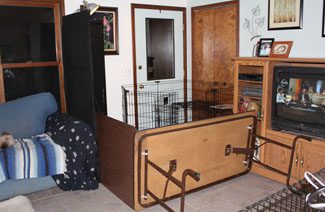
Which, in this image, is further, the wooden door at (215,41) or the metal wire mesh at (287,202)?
the wooden door at (215,41)

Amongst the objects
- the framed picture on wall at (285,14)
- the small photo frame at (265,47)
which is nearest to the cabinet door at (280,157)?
the small photo frame at (265,47)

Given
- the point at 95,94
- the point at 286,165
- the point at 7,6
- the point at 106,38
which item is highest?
the point at 7,6

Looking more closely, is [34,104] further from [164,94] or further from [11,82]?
[164,94]

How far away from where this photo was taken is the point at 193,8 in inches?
201

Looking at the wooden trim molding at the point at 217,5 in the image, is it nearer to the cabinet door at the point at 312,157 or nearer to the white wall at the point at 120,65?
the white wall at the point at 120,65

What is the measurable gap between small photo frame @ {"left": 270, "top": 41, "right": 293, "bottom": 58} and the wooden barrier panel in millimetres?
930

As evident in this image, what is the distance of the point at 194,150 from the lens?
2.95 m

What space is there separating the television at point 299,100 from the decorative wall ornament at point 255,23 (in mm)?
1046

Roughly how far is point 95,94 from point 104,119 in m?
0.34

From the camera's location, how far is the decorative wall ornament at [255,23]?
13.5 ft

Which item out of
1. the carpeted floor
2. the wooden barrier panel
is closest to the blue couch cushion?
the carpeted floor

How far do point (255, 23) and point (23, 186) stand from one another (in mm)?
3329

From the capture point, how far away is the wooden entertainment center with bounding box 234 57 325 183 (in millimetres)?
3072

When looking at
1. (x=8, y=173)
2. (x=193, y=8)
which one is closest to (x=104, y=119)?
(x=8, y=173)
